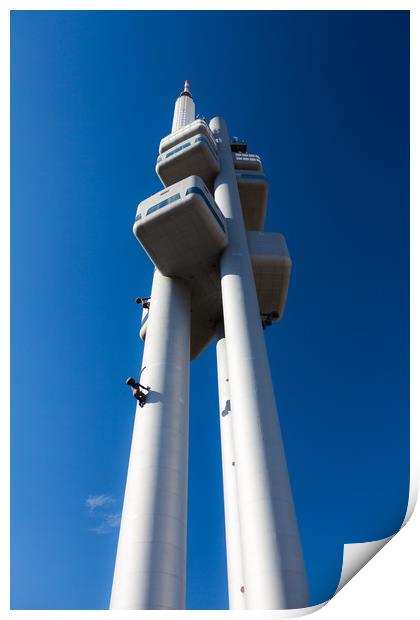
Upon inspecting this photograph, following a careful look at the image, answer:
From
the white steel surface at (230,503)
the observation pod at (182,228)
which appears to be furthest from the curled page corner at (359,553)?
the observation pod at (182,228)

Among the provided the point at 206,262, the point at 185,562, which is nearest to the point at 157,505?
the point at 185,562

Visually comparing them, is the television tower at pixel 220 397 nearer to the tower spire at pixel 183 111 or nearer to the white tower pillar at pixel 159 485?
the white tower pillar at pixel 159 485

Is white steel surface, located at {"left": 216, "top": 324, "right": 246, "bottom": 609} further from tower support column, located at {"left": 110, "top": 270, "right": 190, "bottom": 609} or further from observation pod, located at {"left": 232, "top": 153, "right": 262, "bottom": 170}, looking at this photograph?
observation pod, located at {"left": 232, "top": 153, "right": 262, "bottom": 170}

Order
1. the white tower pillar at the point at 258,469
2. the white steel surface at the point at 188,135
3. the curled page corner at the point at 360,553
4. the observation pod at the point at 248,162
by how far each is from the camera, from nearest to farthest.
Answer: the curled page corner at the point at 360,553
the white tower pillar at the point at 258,469
the white steel surface at the point at 188,135
the observation pod at the point at 248,162

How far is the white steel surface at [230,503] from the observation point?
11438 millimetres

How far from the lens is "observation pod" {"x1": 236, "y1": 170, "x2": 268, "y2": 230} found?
21.2 metres

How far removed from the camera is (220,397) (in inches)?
599

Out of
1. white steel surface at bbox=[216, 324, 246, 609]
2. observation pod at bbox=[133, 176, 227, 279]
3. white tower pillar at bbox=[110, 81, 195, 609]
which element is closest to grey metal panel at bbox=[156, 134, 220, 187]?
observation pod at bbox=[133, 176, 227, 279]

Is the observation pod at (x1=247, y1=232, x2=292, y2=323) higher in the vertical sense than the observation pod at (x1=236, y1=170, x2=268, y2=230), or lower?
lower

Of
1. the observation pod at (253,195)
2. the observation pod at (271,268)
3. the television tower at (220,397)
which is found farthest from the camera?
the observation pod at (253,195)

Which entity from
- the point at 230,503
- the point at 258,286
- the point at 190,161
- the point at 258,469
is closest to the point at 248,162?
the point at 190,161

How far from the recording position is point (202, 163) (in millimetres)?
Result: 19391

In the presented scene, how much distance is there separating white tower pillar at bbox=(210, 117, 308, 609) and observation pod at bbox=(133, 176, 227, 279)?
1.20m

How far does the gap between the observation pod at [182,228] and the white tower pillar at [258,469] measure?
1.20 metres
